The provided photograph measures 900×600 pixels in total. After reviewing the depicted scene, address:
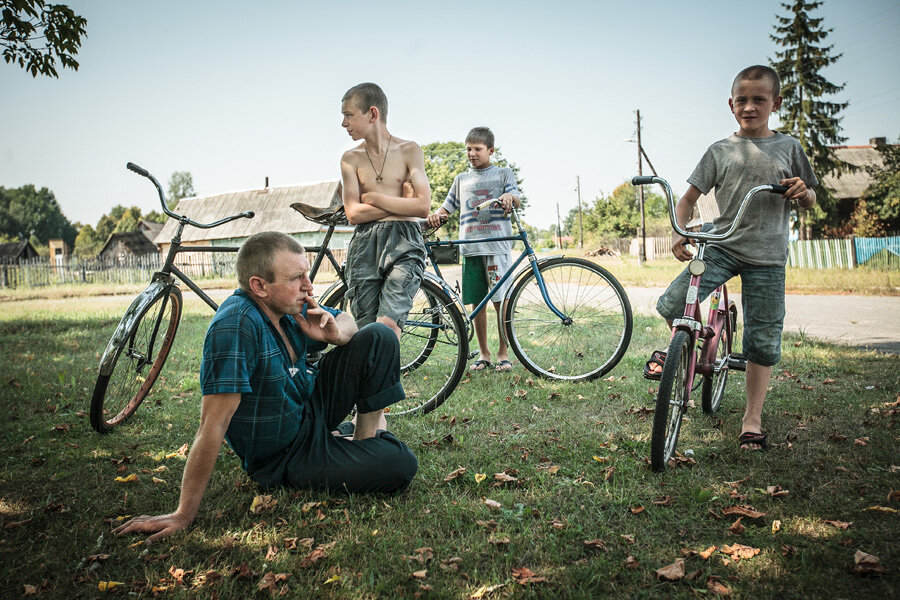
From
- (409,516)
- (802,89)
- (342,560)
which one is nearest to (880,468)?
(409,516)

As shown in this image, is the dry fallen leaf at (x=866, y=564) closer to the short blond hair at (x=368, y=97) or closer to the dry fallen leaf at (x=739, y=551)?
the dry fallen leaf at (x=739, y=551)

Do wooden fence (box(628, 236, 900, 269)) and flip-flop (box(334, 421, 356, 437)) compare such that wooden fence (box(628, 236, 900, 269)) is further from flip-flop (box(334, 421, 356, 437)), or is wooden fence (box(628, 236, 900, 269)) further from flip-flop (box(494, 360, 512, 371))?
flip-flop (box(334, 421, 356, 437))

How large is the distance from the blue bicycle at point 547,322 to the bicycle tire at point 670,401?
153 centimetres

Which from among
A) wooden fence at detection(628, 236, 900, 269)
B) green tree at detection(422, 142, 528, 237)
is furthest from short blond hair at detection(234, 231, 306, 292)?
green tree at detection(422, 142, 528, 237)

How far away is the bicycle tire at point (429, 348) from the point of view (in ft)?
13.4

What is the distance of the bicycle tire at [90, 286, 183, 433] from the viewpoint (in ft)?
11.8

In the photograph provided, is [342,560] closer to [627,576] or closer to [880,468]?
[627,576]

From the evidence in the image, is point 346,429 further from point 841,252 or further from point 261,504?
point 841,252

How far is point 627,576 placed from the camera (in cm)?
203

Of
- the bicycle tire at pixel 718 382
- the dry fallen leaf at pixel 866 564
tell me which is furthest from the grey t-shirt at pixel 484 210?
the dry fallen leaf at pixel 866 564

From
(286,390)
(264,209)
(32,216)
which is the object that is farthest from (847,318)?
(32,216)

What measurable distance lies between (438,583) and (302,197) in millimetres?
42219

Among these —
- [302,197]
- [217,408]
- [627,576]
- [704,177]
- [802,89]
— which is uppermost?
[802,89]

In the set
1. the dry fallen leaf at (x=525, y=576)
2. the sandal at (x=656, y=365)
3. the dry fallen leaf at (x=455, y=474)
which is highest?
the sandal at (x=656, y=365)
